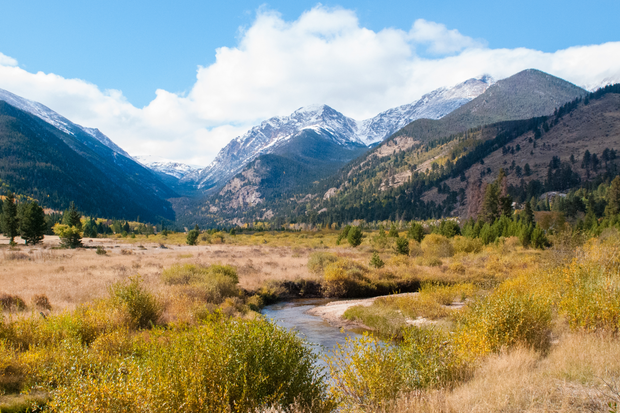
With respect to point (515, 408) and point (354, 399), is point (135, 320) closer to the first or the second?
point (354, 399)

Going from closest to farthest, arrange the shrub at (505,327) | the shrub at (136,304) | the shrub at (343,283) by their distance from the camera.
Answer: the shrub at (505,327)
the shrub at (136,304)
the shrub at (343,283)

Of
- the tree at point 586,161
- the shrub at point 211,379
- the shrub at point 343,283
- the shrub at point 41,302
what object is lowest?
the shrub at point 343,283

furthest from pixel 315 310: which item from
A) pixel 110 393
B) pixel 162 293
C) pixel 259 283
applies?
pixel 110 393

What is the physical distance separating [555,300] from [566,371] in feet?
24.5

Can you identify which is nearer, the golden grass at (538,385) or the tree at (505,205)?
the golden grass at (538,385)

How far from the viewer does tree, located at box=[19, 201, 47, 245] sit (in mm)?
59375

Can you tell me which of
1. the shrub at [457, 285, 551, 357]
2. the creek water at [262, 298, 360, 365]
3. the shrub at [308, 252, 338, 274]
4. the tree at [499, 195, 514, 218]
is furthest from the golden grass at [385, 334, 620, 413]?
the tree at [499, 195, 514, 218]

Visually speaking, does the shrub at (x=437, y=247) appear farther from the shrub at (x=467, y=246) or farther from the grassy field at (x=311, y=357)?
the grassy field at (x=311, y=357)

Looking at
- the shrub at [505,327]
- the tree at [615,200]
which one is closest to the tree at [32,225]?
the shrub at [505,327]

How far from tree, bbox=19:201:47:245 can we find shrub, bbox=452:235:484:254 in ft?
234

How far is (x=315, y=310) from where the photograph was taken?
2420 centimetres

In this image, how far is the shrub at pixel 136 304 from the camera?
1486 centimetres

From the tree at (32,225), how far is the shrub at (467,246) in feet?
234

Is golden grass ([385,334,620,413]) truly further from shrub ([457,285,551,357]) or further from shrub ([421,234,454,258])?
shrub ([421,234,454,258])
